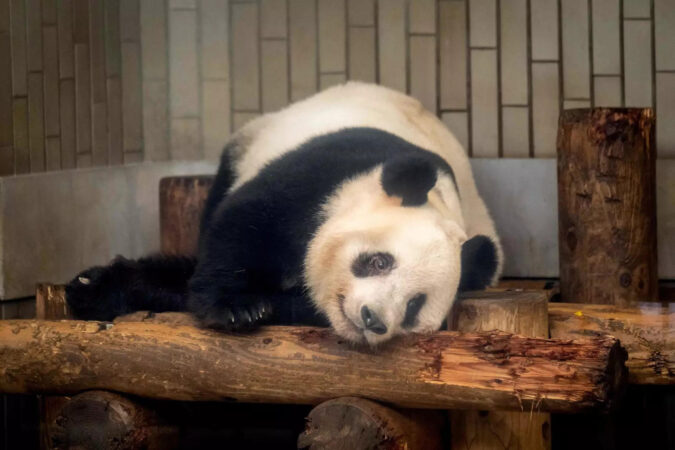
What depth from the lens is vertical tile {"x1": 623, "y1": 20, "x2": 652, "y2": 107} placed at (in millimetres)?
4582

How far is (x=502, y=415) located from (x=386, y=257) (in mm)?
612

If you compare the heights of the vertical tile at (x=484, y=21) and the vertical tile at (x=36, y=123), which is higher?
the vertical tile at (x=484, y=21)

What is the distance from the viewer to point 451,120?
4762 mm

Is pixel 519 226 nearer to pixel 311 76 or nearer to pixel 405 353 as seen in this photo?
pixel 311 76

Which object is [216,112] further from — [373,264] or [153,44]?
[373,264]

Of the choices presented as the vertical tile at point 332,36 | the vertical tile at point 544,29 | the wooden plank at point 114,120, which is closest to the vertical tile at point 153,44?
the wooden plank at point 114,120

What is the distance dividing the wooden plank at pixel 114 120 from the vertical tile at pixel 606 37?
2.29 meters

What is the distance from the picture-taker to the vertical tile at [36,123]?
4195 mm

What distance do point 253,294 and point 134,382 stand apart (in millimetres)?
Result: 469

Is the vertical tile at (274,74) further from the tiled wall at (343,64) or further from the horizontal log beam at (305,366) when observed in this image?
the horizontal log beam at (305,366)

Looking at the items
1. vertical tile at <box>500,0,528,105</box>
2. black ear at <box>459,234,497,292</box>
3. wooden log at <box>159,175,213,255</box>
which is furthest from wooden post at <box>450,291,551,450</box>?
vertical tile at <box>500,0,528,105</box>

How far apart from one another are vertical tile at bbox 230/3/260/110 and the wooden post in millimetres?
2088

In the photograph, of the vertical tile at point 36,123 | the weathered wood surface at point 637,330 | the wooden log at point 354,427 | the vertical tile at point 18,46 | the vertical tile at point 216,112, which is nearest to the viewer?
the wooden log at point 354,427

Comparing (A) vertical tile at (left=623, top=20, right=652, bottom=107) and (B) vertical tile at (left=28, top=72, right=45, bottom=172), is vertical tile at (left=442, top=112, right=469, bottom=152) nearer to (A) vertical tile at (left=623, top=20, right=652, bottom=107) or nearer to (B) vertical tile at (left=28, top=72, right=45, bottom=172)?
(A) vertical tile at (left=623, top=20, right=652, bottom=107)
